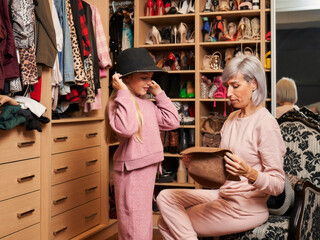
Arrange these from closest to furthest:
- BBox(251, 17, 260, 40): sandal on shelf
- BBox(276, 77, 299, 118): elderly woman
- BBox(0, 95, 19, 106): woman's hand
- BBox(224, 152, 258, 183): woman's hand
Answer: BBox(224, 152, 258, 183): woman's hand < BBox(0, 95, 19, 106): woman's hand < BBox(276, 77, 299, 118): elderly woman < BBox(251, 17, 260, 40): sandal on shelf

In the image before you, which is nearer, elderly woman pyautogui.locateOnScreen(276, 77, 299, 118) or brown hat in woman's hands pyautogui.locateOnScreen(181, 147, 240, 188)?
brown hat in woman's hands pyautogui.locateOnScreen(181, 147, 240, 188)

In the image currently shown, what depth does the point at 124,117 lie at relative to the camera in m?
1.95

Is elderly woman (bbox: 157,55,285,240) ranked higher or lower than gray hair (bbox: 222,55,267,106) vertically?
Answer: lower

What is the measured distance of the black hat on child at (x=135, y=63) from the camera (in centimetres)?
205

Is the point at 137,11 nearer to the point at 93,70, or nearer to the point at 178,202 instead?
the point at 93,70

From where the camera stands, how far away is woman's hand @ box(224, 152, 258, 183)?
1.78 metres

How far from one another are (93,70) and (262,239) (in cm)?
181

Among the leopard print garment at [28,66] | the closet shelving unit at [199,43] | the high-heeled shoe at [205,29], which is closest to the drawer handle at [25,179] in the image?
the leopard print garment at [28,66]

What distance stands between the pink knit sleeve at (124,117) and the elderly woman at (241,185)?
0.31m

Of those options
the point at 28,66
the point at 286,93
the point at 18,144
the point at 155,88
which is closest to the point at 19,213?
the point at 18,144

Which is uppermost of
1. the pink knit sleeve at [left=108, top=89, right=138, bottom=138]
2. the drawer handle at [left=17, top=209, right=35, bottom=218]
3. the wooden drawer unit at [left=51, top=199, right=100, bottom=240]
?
the pink knit sleeve at [left=108, top=89, right=138, bottom=138]

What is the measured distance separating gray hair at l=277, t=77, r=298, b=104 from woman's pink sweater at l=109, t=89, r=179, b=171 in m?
1.81

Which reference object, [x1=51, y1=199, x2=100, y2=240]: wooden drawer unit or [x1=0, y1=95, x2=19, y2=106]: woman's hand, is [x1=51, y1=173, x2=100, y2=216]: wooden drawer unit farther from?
[x1=0, y1=95, x2=19, y2=106]: woman's hand

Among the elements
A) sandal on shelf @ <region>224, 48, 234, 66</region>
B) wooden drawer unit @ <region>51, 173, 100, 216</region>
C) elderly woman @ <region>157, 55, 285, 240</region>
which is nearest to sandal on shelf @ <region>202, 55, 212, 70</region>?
sandal on shelf @ <region>224, 48, 234, 66</region>
